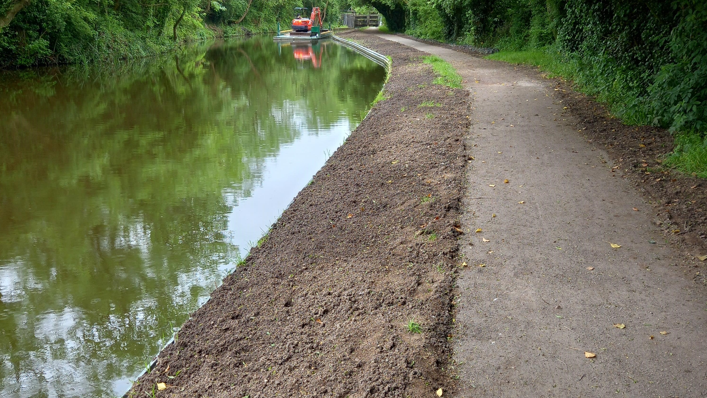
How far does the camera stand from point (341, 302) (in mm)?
5059

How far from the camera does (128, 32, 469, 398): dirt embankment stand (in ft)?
13.3

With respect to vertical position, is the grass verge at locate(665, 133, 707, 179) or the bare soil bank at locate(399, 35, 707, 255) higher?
the grass verge at locate(665, 133, 707, 179)

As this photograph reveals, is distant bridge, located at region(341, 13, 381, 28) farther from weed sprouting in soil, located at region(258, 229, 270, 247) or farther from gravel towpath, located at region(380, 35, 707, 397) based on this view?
weed sprouting in soil, located at region(258, 229, 270, 247)

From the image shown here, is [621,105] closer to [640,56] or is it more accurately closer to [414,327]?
[640,56]

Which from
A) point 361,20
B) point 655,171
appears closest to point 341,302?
point 655,171

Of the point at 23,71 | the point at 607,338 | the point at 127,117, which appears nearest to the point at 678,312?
the point at 607,338

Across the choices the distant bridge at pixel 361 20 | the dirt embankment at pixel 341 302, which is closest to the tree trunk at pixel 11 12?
Answer: the dirt embankment at pixel 341 302

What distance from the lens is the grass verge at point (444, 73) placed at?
16812 millimetres

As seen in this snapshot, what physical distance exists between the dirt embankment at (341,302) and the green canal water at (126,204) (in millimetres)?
665

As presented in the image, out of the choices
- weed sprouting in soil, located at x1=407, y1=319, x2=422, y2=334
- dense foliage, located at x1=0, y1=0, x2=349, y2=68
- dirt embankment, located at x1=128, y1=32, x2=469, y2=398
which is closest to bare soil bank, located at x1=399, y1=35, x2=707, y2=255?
dirt embankment, located at x1=128, y1=32, x2=469, y2=398

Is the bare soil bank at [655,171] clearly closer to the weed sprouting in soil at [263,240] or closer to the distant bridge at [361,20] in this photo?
the weed sprouting in soil at [263,240]

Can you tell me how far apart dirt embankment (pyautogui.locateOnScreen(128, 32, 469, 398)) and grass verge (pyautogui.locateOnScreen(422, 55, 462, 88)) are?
8246mm

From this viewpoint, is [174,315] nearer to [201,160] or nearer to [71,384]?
[71,384]

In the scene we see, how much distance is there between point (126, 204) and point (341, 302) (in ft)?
17.1
